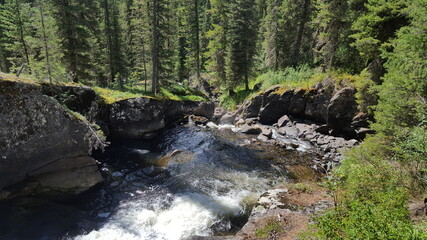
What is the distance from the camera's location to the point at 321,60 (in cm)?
2352

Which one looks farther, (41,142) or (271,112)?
(271,112)

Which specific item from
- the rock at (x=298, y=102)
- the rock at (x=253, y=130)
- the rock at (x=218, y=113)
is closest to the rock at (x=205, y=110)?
the rock at (x=218, y=113)

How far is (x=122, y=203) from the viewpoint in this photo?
940 centimetres

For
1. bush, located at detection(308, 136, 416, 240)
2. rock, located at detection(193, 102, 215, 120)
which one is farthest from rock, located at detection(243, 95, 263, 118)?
bush, located at detection(308, 136, 416, 240)

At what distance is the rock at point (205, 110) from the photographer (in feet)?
77.1

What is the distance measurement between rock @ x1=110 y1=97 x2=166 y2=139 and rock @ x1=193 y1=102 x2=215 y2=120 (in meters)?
6.73

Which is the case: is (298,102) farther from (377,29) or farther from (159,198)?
(159,198)

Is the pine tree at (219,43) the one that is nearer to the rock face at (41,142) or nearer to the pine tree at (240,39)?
the pine tree at (240,39)

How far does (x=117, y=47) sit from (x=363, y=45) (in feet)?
75.0

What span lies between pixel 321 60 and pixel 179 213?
73.1 ft

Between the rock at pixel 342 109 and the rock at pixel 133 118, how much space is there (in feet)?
46.5

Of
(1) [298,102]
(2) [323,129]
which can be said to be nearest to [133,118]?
(1) [298,102]

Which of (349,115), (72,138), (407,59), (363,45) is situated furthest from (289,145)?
(72,138)

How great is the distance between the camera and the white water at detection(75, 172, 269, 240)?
25.2 feet
